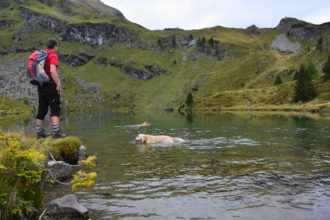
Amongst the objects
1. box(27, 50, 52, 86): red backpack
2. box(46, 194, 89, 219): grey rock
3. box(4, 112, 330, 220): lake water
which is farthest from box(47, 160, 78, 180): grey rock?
box(46, 194, 89, 219): grey rock

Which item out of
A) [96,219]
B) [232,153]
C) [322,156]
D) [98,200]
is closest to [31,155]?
[96,219]

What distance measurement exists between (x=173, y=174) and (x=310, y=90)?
117 metres

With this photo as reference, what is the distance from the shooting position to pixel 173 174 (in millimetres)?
13828

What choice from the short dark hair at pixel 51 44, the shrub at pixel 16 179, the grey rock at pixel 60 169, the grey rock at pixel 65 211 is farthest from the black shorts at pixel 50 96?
the grey rock at pixel 65 211

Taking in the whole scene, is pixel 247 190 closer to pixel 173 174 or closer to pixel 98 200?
pixel 173 174

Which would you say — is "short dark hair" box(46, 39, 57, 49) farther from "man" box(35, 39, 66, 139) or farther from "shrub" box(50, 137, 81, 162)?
"shrub" box(50, 137, 81, 162)

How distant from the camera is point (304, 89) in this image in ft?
375

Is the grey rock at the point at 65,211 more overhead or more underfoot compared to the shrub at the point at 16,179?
more underfoot

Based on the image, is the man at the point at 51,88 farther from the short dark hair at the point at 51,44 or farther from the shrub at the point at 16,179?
the shrub at the point at 16,179

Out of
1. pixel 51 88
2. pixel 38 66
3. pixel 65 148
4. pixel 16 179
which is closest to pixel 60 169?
pixel 65 148

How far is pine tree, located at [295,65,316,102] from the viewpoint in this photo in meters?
114

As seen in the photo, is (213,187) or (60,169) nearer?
(213,187)

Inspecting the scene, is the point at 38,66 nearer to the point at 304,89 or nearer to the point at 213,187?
the point at 213,187

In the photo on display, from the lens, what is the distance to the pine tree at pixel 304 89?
11375cm
